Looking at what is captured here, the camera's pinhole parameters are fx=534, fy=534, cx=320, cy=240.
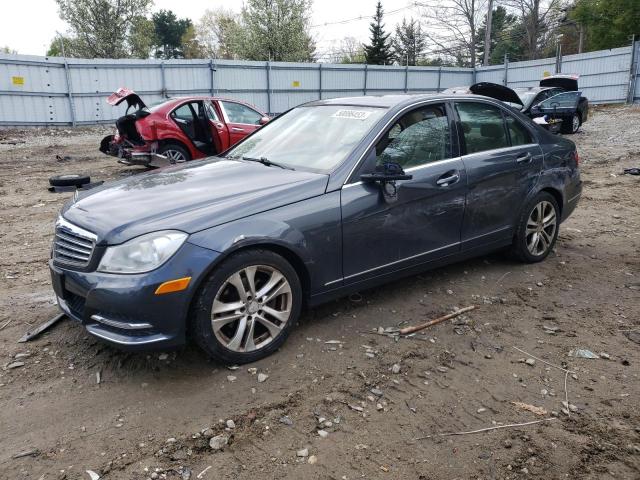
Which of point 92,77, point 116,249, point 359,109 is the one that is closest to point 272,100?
point 92,77

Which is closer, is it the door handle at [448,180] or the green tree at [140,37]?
the door handle at [448,180]

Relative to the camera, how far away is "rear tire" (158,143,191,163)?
9.55 meters

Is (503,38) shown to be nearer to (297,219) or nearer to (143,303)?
(297,219)

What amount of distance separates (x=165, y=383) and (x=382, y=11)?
162ft

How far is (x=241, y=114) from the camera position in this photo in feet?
34.7

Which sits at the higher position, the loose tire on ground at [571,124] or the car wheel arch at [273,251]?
the loose tire on ground at [571,124]

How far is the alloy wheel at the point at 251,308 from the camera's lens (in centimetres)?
316

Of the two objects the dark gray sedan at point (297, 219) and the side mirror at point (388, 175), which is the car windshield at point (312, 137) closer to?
the dark gray sedan at point (297, 219)

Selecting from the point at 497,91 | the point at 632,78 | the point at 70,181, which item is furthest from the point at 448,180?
the point at 632,78

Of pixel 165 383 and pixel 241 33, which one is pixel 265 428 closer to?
pixel 165 383

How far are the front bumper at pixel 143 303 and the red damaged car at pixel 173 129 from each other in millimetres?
6709

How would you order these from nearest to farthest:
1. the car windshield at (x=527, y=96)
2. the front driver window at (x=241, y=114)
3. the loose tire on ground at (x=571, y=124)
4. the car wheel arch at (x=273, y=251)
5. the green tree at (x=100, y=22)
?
the car wheel arch at (x=273, y=251), the front driver window at (x=241, y=114), the car windshield at (x=527, y=96), the loose tire on ground at (x=571, y=124), the green tree at (x=100, y=22)

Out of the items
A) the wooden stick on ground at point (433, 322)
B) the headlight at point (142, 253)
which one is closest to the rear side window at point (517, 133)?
the wooden stick on ground at point (433, 322)

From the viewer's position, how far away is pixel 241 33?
110ft
